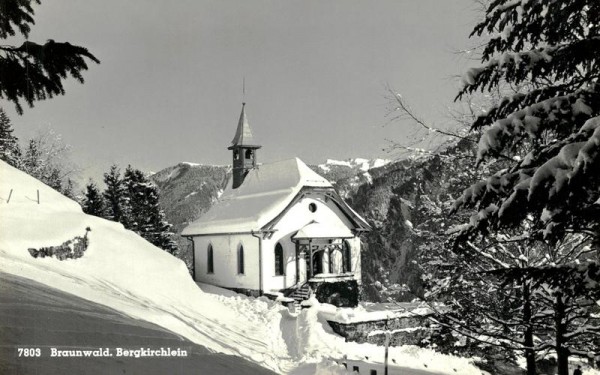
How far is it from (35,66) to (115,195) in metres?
30.3

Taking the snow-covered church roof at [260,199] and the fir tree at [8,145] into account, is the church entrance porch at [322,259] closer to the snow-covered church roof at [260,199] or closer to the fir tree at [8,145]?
the snow-covered church roof at [260,199]

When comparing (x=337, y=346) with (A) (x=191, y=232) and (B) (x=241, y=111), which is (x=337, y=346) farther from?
(B) (x=241, y=111)

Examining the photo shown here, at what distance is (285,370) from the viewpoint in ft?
31.8

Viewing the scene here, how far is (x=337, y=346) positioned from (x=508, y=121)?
12.1m

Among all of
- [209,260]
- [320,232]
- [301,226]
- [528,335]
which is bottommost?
[528,335]

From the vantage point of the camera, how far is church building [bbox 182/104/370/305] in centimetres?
2402

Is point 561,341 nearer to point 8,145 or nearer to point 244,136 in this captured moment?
point 244,136

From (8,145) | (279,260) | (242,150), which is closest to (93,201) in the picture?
(8,145)

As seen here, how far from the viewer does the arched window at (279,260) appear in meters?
24.6

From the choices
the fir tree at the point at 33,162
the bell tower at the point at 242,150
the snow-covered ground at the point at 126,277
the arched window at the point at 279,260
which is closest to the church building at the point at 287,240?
the arched window at the point at 279,260

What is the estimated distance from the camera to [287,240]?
81.3 ft

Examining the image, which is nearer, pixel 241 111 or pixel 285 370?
pixel 285 370

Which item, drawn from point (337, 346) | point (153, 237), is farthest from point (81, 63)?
point (153, 237)

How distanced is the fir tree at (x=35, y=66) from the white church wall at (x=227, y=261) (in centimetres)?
1898
